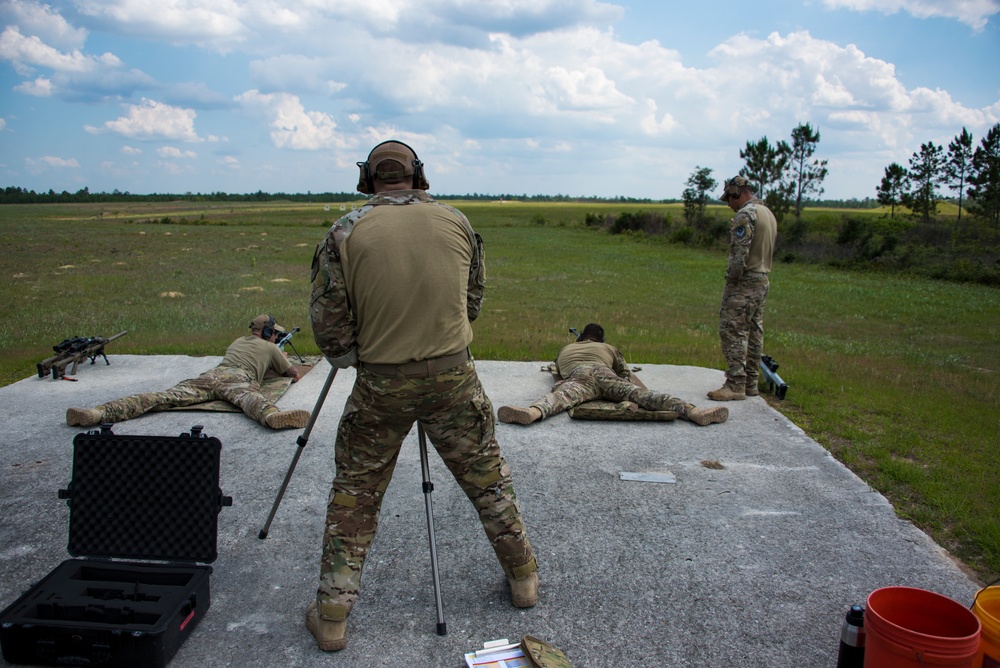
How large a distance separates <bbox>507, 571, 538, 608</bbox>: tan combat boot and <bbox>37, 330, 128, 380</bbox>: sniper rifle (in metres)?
6.90

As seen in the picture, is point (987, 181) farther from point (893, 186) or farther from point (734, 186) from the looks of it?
point (734, 186)

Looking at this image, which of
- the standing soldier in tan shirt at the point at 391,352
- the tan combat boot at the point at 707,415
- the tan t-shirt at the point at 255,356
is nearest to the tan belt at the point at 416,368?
→ the standing soldier in tan shirt at the point at 391,352

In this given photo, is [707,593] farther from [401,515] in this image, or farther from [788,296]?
[788,296]

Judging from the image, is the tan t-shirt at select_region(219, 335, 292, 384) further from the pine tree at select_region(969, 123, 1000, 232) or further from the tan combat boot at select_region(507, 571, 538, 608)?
the pine tree at select_region(969, 123, 1000, 232)

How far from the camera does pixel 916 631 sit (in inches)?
121

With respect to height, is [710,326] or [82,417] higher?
[82,417]

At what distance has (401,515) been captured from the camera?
503 centimetres

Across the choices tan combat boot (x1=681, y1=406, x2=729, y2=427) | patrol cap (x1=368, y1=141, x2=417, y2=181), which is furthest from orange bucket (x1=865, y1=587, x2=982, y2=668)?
tan combat boot (x1=681, y1=406, x2=729, y2=427)

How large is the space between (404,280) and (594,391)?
452 centimetres

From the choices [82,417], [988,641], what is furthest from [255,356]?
[988,641]

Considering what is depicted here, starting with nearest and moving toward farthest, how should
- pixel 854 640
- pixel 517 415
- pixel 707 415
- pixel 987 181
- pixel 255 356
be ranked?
1. pixel 854 640
2. pixel 517 415
3. pixel 707 415
4. pixel 255 356
5. pixel 987 181

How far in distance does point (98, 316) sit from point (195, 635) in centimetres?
1213

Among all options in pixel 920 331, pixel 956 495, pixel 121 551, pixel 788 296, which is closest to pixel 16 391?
pixel 121 551

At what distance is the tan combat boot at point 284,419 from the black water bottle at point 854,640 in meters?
4.82
